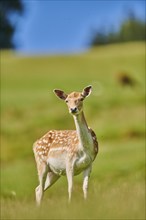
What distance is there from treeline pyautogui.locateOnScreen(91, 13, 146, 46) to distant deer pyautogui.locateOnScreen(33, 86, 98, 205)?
369 feet

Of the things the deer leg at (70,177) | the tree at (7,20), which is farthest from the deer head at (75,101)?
the tree at (7,20)

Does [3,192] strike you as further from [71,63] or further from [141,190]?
[71,63]

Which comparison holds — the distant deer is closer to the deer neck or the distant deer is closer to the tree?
the deer neck

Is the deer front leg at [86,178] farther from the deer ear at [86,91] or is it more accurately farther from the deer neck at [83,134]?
the deer ear at [86,91]

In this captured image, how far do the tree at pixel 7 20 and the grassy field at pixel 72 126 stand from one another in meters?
25.4

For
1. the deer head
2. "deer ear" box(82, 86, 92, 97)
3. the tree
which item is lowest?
the tree

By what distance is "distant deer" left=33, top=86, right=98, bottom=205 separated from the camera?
1276cm

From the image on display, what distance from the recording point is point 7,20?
102 meters

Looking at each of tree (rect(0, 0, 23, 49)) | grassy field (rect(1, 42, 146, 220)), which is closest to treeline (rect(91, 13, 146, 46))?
tree (rect(0, 0, 23, 49))

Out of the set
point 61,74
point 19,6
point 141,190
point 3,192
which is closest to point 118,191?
point 141,190

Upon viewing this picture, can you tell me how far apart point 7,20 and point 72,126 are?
6194 cm

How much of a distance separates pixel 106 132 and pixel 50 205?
87.5ft

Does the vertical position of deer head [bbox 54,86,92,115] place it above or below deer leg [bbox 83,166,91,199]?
above

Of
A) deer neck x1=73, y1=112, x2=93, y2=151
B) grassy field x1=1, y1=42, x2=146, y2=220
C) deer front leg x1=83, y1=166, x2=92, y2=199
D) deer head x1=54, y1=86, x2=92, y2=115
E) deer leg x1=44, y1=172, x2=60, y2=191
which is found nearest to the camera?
grassy field x1=1, y1=42, x2=146, y2=220
